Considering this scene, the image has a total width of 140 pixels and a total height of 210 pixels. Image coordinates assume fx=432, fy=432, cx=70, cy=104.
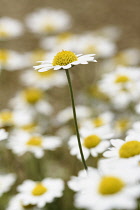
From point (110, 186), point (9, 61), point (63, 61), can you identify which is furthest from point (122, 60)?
point (110, 186)

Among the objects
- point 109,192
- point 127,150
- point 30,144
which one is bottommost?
point 109,192

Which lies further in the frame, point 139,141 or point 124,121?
point 124,121

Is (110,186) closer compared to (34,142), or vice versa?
(110,186)

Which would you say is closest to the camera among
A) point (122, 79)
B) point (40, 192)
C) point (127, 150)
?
point (127, 150)

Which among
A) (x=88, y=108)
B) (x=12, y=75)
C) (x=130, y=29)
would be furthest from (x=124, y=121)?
(x=130, y=29)

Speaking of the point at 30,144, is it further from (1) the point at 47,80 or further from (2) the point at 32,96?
(1) the point at 47,80

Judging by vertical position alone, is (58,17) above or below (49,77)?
above

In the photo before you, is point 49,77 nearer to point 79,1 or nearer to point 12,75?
point 12,75
